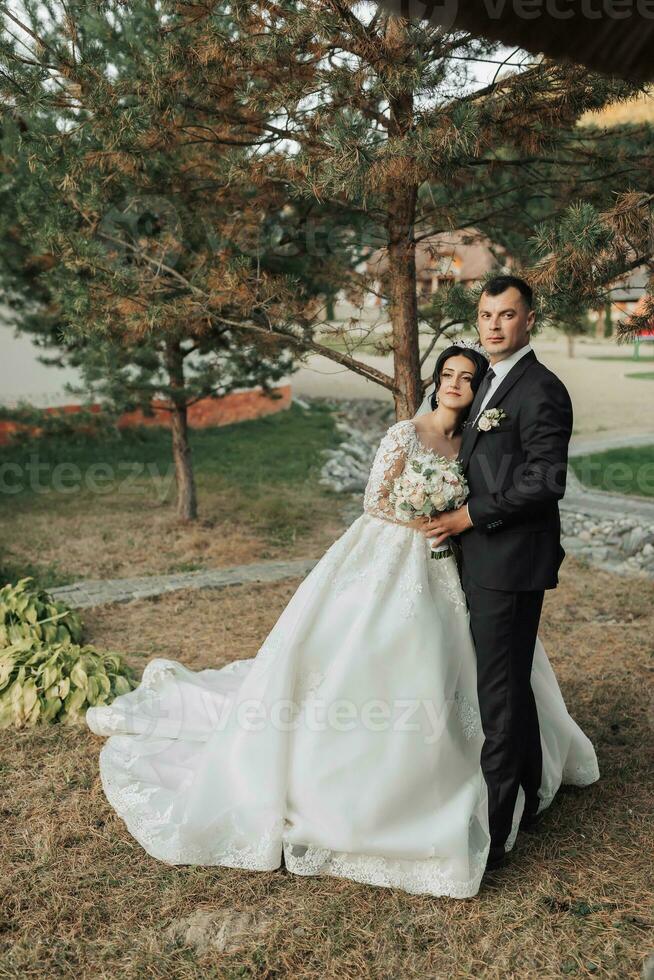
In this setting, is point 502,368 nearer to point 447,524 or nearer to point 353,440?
point 447,524

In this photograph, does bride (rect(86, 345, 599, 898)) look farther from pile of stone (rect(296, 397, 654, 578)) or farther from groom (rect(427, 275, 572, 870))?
pile of stone (rect(296, 397, 654, 578))

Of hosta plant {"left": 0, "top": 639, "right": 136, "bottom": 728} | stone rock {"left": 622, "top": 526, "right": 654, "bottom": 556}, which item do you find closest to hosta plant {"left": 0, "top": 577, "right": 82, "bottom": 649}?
hosta plant {"left": 0, "top": 639, "right": 136, "bottom": 728}

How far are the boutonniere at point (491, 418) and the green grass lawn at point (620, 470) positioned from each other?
910cm

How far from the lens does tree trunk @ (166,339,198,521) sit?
345 inches

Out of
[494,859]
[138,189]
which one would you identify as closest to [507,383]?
[494,859]

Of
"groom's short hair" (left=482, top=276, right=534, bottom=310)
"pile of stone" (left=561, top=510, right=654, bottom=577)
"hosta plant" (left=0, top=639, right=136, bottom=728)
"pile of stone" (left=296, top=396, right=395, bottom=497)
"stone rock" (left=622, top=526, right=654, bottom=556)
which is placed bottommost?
"pile of stone" (left=561, top=510, right=654, bottom=577)

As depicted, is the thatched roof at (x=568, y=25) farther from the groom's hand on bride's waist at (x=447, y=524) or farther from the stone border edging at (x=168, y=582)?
the stone border edging at (x=168, y=582)

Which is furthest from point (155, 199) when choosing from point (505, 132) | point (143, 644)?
point (143, 644)

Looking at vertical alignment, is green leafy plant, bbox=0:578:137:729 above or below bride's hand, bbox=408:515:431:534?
below

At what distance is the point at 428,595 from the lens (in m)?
3.20

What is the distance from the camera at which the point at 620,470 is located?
13188 millimetres

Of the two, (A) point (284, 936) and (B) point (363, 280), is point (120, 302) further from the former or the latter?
(A) point (284, 936)

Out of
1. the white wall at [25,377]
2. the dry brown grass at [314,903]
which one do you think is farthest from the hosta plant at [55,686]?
the white wall at [25,377]

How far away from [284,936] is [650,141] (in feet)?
18.0
